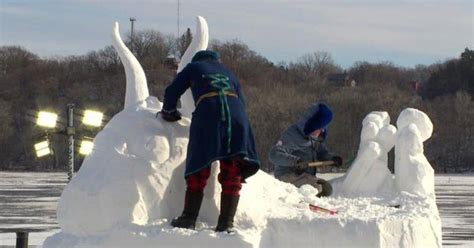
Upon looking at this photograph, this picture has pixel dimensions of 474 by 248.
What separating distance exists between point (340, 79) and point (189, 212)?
74.1m

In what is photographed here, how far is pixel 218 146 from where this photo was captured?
604cm

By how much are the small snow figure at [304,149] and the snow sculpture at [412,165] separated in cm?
74

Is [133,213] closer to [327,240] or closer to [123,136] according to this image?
[123,136]

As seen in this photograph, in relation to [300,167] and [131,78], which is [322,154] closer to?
[300,167]

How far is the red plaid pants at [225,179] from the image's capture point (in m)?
6.03

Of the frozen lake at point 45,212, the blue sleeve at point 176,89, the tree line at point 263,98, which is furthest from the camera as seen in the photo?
the tree line at point 263,98

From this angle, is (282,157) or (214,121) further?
(282,157)

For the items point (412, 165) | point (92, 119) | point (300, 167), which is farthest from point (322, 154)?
point (92, 119)

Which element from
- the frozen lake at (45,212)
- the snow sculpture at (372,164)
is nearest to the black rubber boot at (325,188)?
the snow sculpture at (372,164)

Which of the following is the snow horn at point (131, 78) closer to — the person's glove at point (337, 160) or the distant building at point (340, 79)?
the person's glove at point (337, 160)

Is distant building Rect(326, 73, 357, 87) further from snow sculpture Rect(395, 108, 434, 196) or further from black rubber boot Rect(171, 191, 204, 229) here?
black rubber boot Rect(171, 191, 204, 229)

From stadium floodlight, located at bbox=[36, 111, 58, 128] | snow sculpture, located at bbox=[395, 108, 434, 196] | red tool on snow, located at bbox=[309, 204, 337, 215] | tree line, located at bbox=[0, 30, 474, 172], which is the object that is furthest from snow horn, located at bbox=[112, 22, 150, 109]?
tree line, located at bbox=[0, 30, 474, 172]

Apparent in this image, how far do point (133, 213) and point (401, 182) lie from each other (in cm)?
307

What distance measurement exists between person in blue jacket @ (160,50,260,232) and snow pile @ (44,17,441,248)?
15 cm
